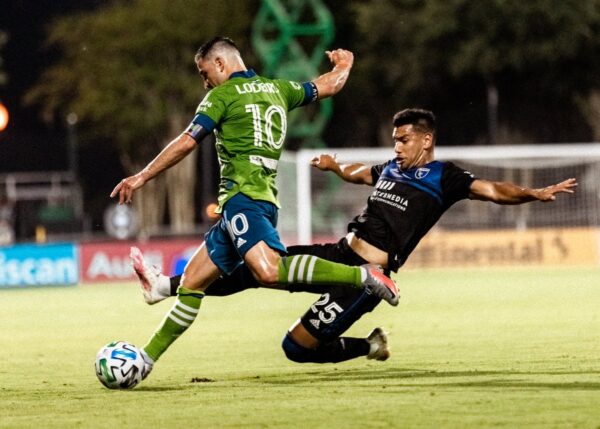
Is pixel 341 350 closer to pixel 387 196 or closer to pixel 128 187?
pixel 387 196

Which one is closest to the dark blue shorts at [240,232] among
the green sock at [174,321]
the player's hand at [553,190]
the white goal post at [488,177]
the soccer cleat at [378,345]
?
the green sock at [174,321]

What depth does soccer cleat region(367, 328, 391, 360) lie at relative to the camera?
11.2 m

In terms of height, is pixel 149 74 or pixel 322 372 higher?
pixel 149 74

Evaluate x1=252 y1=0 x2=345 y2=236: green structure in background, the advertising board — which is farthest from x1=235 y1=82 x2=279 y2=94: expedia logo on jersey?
x1=252 y1=0 x2=345 y2=236: green structure in background

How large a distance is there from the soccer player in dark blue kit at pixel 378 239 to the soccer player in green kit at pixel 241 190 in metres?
0.51

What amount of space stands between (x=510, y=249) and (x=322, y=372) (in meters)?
20.9

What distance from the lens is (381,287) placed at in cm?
978

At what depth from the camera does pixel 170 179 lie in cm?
6328

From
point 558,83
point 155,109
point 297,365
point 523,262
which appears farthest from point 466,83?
point 297,365

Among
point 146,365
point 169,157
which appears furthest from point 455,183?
point 146,365

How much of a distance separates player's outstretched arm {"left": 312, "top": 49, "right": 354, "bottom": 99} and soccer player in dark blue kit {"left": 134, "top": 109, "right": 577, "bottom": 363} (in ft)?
1.72

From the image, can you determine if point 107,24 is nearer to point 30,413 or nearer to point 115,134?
point 115,134

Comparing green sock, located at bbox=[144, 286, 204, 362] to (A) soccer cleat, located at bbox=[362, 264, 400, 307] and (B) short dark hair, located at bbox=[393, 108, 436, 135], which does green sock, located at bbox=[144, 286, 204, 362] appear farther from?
(B) short dark hair, located at bbox=[393, 108, 436, 135]

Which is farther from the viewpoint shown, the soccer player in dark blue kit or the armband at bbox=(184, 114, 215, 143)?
the soccer player in dark blue kit
